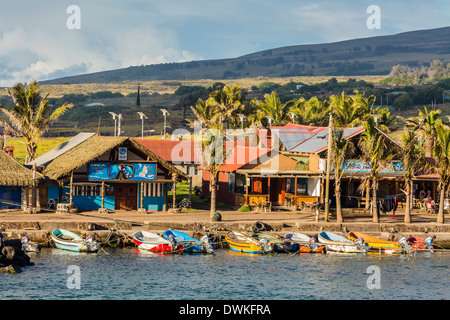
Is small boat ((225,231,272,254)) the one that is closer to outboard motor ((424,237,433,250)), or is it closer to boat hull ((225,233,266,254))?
boat hull ((225,233,266,254))

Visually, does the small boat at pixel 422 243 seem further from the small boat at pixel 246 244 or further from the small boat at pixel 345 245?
the small boat at pixel 246 244

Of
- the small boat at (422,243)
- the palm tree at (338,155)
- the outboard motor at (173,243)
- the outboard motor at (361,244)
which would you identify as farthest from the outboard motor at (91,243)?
the small boat at (422,243)

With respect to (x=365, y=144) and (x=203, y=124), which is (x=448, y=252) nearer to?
(x=365, y=144)

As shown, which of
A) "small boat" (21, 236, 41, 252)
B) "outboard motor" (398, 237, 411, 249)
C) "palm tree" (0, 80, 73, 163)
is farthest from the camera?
"palm tree" (0, 80, 73, 163)

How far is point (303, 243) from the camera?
4622cm

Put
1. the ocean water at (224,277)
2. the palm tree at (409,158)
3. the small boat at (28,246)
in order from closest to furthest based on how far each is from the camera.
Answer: the ocean water at (224,277)
the small boat at (28,246)
the palm tree at (409,158)

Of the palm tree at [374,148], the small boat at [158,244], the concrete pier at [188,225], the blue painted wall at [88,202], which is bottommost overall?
the small boat at [158,244]

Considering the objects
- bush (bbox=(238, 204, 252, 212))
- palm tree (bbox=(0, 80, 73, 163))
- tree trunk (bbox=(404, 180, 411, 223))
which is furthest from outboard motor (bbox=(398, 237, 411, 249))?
palm tree (bbox=(0, 80, 73, 163))

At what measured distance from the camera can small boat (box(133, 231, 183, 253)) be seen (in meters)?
44.7

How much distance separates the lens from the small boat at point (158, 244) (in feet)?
147

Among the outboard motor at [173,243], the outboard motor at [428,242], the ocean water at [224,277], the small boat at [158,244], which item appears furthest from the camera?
the outboard motor at [428,242]

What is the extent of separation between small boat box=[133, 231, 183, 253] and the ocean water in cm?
55

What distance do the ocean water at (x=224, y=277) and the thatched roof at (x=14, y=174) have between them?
784cm

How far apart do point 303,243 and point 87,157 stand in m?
17.2
